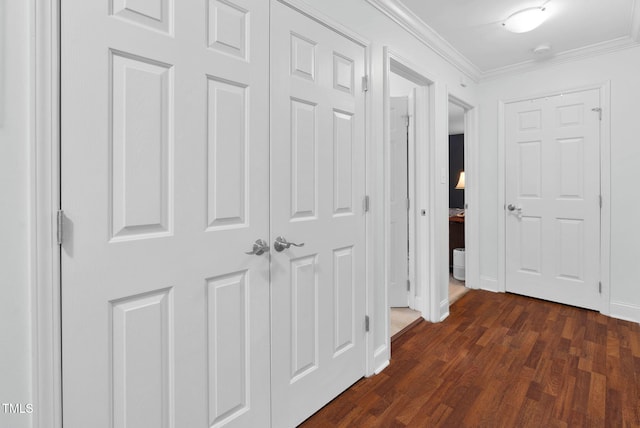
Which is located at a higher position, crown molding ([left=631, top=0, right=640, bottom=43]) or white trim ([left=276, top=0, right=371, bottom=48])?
crown molding ([left=631, top=0, right=640, bottom=43])

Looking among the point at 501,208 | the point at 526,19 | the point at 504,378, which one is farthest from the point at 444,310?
the point at 526,19

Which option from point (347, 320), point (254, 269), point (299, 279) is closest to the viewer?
point (254, 269)

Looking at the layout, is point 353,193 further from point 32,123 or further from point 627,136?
point 627,136

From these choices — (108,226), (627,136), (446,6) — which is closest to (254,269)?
(108,226)

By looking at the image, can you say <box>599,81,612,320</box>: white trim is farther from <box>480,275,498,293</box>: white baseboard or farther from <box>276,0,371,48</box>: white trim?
<box>276,0,371,48</box>: white trim

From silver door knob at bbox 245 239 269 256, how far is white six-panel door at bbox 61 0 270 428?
3cm

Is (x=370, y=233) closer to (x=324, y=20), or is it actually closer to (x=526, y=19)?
(x=324, y=20)

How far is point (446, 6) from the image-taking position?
234 cm

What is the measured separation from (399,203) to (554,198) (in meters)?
1.59

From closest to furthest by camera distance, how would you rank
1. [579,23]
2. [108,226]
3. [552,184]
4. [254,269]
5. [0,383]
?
1. [0,383]
2. [108,226]
3. [254,269]
4. [579,23]
5. [552,184]

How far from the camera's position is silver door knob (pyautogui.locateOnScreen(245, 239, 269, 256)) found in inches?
56.2

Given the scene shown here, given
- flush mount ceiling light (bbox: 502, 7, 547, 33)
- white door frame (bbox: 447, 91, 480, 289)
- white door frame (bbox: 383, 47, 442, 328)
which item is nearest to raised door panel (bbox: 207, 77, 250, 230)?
white door frame (bbox: 383, 47, 442, 328)

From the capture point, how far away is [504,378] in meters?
2.04

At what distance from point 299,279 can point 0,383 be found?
107 centimetres
